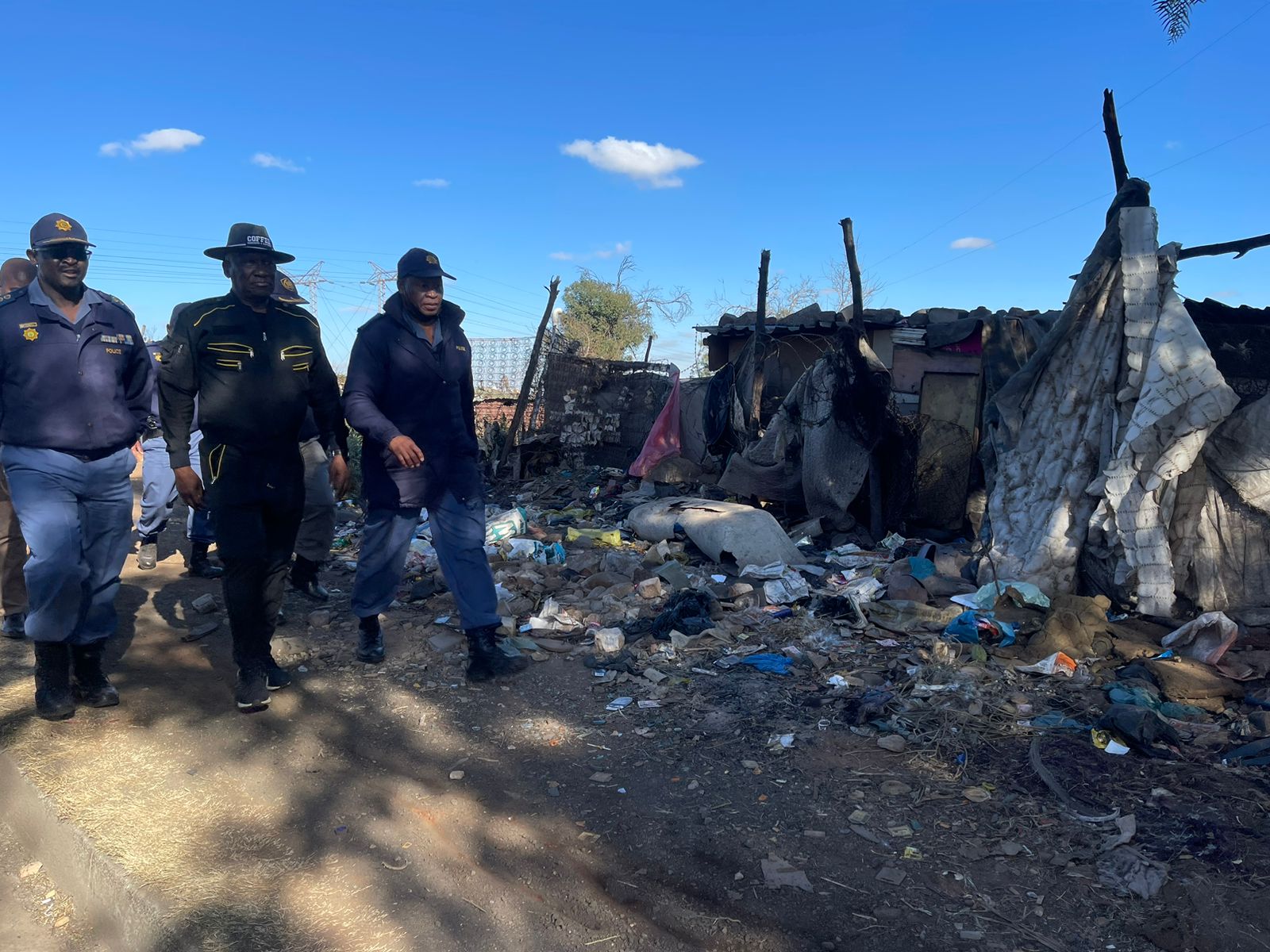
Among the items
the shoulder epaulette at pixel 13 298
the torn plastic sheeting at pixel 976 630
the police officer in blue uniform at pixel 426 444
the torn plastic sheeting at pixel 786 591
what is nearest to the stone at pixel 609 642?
the police officer in blue uniform at pixel 426 444

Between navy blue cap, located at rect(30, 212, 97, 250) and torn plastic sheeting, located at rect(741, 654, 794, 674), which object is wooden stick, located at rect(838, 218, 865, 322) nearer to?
torn plastic sheeting, located at rect(741, 654, 794, 674)

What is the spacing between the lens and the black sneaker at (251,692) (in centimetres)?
353

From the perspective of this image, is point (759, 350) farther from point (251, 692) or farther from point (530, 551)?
point (251, 692)

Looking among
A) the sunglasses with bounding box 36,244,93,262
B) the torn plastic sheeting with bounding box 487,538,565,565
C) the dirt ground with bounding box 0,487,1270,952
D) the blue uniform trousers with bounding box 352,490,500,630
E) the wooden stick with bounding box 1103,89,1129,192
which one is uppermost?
the wooden stick with bounding box 1103,89,1129,192

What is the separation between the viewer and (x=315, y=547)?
534 cm

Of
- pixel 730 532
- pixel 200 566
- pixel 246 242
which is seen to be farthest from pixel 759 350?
pixel 246 242

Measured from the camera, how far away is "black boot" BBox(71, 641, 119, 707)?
3.49m

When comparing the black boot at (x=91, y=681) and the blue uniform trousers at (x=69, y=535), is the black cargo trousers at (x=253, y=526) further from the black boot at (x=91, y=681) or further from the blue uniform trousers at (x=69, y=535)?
the black boot at (x=91, y=681)

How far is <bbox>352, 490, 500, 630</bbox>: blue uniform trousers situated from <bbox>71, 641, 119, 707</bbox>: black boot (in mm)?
1124

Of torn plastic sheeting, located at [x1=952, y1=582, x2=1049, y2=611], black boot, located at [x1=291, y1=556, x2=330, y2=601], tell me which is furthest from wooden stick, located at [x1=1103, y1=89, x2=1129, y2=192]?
black boot, located at [x1=291, y1=556, x2=330, y2=601]

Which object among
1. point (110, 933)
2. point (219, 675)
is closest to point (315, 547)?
point (219, 675)

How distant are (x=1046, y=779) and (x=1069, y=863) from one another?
54 cm

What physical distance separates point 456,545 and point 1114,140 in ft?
16.8

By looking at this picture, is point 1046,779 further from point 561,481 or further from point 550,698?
point 561,481
